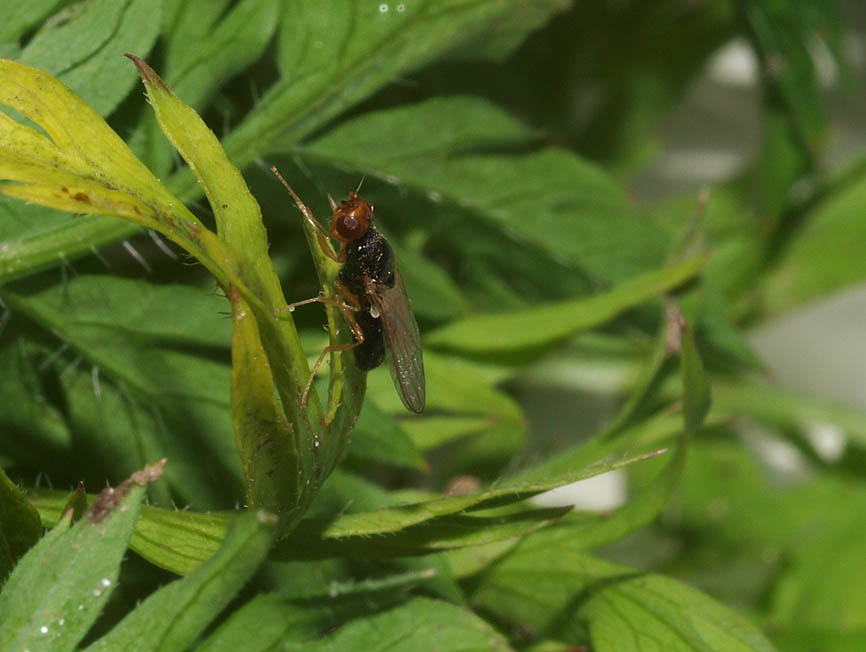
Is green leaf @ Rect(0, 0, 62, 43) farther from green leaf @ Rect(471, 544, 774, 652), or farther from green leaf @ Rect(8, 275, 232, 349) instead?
green leaf @ Rect(471, 544, 774, 652)

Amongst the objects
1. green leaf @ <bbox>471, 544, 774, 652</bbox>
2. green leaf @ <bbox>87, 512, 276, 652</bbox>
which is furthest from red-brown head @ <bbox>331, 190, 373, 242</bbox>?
green leaf @ <bbox>87, 512, 276, 652</bbox>

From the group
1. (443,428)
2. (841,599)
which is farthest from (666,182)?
(443,428)

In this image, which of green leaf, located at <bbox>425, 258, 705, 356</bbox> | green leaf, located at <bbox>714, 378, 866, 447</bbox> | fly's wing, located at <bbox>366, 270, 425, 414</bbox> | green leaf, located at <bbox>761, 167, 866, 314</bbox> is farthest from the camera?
green leaf, located at <bbox>761, 167, 866, 314</bbox>

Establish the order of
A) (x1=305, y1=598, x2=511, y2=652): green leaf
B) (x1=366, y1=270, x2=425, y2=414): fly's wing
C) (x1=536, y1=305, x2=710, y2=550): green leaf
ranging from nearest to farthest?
(x1=305, y1=598, x2=511, y2=652): green leaf
(x1=536, y1=305, x2=710, y2=550): green leaf
(x1=366, y1=270, x2=425, y2=414): fly's wing

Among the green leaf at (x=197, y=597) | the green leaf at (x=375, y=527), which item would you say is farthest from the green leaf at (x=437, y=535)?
the green leaf at (x=197, y=597)

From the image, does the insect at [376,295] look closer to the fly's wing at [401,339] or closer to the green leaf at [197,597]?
the fly's wing at [401,339]

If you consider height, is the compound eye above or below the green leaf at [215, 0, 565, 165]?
below

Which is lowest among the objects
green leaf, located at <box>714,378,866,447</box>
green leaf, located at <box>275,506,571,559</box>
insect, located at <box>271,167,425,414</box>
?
green leaf, located at <box>714,378,866,447</box>

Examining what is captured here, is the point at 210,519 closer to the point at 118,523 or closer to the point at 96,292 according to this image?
the point at 118,523
